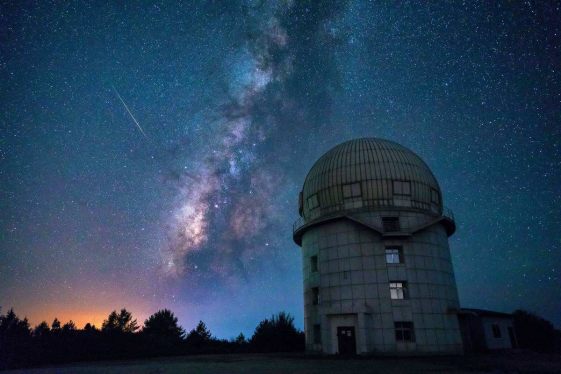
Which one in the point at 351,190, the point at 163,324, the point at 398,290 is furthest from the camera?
the point at 163,324

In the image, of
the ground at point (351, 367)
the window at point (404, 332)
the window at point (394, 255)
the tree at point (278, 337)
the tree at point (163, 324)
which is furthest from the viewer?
the tree at point (163, 324)

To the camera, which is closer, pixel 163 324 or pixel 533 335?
pixel 533 335

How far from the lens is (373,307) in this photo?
26.5m

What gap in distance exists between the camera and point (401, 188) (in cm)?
2981

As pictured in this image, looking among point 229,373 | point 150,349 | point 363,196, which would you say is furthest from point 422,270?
point 150,349

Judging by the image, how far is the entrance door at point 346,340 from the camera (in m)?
26.1

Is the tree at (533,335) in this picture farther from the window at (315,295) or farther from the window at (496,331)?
the window at (315,295)

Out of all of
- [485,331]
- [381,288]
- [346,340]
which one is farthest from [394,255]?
[485,331]

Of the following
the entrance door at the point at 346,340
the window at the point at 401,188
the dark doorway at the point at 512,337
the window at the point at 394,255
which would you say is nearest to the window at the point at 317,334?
the entrance door at the point at 346,340

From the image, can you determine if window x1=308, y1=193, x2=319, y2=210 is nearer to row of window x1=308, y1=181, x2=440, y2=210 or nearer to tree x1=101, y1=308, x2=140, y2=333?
row of window x1=308, y1=181, x2=440, y2=210

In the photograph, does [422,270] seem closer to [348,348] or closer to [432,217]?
[432,217]

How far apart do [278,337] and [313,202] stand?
734 inches

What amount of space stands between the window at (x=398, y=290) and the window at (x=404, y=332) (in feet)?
6.56

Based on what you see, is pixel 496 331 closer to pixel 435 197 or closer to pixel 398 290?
pixel 398 290
